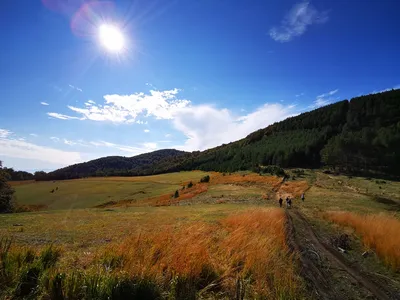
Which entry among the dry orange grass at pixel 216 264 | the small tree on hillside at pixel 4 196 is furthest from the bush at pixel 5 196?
the dry orange grass at pixel 216 264

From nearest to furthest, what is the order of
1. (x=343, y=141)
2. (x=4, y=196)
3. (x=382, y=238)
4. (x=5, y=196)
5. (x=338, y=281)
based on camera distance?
1. (x=338, y=281)
2. (x=382, y=238)
3. (x=4, y=196)
4. (x=5, y=196)
5. (x=343, y=141)

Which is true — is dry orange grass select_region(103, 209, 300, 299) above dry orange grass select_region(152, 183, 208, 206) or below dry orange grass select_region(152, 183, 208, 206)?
above

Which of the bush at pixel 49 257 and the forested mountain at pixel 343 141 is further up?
the forested mountain at pixel 343 141

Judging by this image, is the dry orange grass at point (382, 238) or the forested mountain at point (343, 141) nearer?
the dry orange grass at point (382, 238)

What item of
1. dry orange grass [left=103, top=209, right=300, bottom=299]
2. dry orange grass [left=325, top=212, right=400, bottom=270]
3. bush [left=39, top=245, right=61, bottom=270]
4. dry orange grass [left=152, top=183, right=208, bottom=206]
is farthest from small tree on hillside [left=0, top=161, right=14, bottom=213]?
dry orange grass [left=325, top=212, right=400, bottom=270]

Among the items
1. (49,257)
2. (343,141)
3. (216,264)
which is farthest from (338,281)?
(343,141)

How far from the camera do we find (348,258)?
1202cm

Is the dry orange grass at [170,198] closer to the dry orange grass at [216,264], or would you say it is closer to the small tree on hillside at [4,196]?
the small tree on hillside at [4,196]

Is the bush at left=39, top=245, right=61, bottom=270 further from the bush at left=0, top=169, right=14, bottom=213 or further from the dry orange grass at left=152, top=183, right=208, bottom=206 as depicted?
the dry orange grass at left=152, top=183, right=208, bottom=206

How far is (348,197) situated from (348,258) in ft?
132

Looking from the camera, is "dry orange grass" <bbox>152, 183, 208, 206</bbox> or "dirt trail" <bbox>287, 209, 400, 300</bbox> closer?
"dirt trail" <bbox>287, 209, 400, 300</bbox>

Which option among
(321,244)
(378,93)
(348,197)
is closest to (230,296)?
(321,244)

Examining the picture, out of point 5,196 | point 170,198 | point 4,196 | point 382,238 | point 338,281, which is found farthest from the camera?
point 170,198

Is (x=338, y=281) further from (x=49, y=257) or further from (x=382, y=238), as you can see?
(x=49, y=257)
